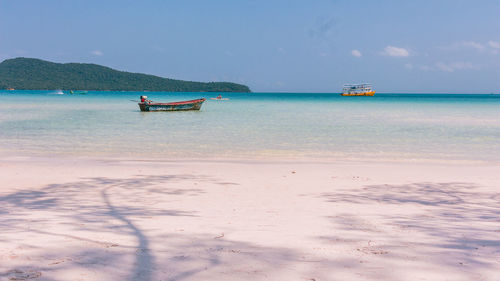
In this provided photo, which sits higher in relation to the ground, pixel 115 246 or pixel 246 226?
pixel 115 246

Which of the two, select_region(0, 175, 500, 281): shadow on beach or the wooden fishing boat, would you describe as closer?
select_region(0, 175, 500, 281): shadow on beach

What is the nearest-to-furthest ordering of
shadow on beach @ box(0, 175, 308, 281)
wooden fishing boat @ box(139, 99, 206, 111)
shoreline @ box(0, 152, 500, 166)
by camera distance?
shadow on beach @ box(0, 175, 308, 281) → shoreline @ box(0, 152, 500, 166) → wooden fishing boat @ box(139, 99, 206, 111)

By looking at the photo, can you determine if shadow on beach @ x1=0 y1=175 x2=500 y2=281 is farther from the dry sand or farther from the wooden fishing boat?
the wooden fishing boat

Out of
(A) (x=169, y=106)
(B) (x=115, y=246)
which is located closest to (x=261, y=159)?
(B) (x=115, y=246)

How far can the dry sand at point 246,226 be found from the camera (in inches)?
147

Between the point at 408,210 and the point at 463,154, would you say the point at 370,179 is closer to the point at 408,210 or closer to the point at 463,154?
the point at 408,210

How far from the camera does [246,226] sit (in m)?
5.30

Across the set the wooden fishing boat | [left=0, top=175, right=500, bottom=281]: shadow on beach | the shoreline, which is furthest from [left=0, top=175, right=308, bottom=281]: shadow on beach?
the wooden fishing boat

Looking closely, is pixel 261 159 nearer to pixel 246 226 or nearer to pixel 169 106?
pixel 246 226

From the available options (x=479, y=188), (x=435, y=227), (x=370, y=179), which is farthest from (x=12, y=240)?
(x=479, y=188)

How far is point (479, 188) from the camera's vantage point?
28.6ft

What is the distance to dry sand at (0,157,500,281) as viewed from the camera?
3.74 m

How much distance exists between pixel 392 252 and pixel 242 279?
1.65 m

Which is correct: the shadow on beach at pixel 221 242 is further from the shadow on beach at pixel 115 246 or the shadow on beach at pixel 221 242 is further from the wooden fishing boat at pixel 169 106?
the wooden fishing boat at pixel 169 106
